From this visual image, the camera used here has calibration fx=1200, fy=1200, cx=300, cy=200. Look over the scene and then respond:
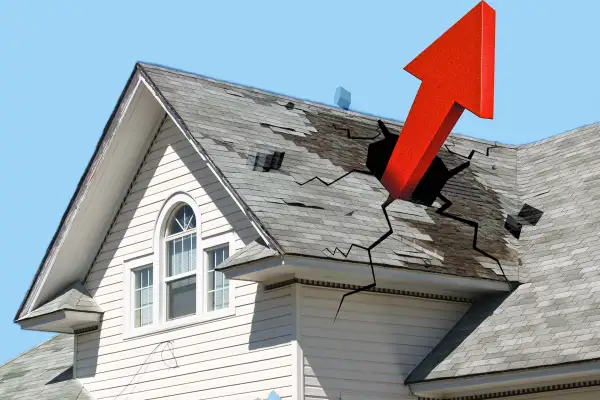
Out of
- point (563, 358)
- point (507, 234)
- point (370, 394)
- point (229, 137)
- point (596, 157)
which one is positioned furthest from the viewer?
point (596, 157)

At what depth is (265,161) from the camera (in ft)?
60.5

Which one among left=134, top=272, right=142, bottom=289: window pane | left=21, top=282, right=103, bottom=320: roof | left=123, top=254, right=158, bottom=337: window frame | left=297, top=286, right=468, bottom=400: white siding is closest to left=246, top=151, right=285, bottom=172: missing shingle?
left=297, top=286, right=468, bottom=400: white siding

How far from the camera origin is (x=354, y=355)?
56.6 feet

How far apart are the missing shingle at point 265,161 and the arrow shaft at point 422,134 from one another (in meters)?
1.83

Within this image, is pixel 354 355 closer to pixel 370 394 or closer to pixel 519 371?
pixel 370 394

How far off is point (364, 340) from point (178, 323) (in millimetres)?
3135

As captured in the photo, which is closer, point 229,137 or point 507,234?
point 229,137

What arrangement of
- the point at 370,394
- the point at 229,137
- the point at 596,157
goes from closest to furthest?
the point at 370,394 → the point at 229,137 → the point at 596,157

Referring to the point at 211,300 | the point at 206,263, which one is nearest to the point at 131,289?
the point at 206,263

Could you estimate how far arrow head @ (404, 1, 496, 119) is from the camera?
17.5m

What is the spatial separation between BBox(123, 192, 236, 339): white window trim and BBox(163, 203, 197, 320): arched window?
8cm

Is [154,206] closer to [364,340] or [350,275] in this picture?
[350,275]

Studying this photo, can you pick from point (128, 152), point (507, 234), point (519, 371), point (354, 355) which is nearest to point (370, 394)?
point (354, 355)

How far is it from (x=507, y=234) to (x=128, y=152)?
6.55 m
